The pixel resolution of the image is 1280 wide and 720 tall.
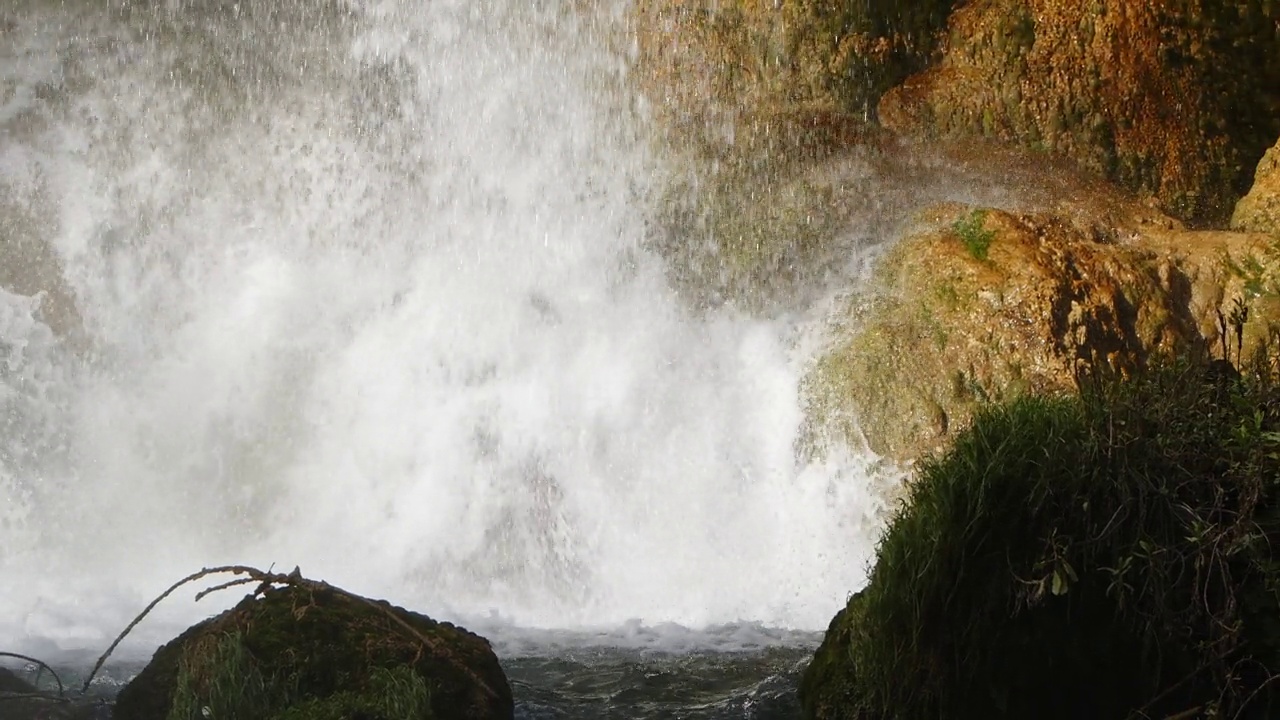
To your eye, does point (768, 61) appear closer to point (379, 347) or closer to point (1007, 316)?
point (1007, 316)

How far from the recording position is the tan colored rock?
Answer: 10250 millimetres

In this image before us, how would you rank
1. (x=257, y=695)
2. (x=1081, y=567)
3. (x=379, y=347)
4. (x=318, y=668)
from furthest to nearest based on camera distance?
(x=379, y=347)
(x=318, y=668)
(x=257, y=695)
(x=1081, y=567)

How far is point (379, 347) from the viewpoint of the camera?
10914mm

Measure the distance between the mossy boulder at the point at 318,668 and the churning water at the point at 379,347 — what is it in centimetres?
290

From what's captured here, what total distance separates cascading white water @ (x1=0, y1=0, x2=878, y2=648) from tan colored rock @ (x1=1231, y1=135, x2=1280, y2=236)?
3.96m

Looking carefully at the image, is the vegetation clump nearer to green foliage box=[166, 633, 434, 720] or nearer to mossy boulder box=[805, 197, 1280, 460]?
green foliage box=[166, 633, 434, 720]

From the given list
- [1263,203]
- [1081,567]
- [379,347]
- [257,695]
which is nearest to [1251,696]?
[1081,567]

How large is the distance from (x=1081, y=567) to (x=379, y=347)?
300 inches

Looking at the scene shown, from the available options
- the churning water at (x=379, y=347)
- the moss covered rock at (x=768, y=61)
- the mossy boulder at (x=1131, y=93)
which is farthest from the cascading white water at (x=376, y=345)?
the mossy boulder at (x=1131, y=93)

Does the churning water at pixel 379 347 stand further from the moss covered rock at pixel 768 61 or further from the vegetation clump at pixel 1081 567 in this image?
the vegetation clump at pixel 1081 567

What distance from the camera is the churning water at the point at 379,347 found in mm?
9367

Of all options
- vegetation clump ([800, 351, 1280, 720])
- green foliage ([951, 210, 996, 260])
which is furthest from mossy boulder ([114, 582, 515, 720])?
green foliage ([951, 210, 996, 260])

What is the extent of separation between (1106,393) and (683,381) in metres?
5.63

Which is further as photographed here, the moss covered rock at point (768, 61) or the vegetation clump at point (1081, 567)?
the moss covered rock at point (768, 61)
